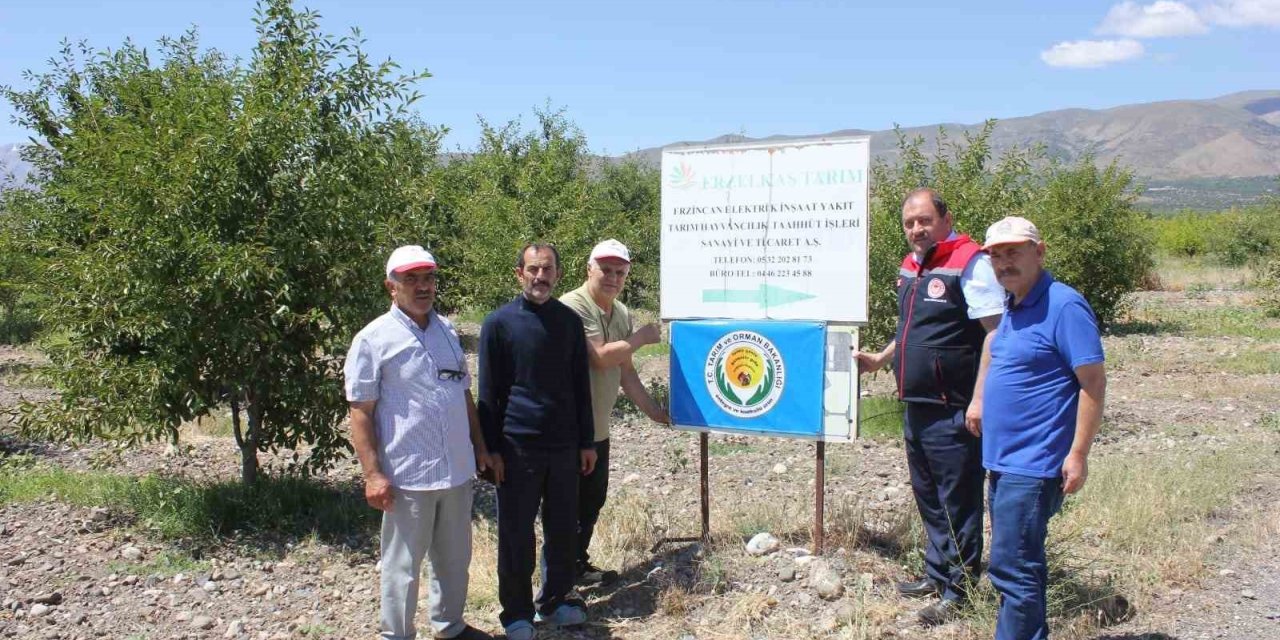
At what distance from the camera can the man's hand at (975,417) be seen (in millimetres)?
4449

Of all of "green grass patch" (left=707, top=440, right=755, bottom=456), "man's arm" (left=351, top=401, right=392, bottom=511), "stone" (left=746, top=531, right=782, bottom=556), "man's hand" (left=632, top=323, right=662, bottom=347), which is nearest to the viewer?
"man's arm" (left=351, top=401, right=392, bottom=511)

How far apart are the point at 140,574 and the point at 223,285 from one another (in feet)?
6.06

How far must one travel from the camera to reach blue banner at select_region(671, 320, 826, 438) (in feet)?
18.1

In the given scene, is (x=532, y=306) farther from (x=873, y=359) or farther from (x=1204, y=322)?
(x=1204, y=322)

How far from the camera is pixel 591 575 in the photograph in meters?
5.52

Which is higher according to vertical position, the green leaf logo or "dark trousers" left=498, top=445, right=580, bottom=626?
the green leaf logo

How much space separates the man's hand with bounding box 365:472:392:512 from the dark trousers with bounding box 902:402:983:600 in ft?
8.47

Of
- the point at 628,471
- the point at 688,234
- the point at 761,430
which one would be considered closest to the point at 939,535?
the point at 761,430

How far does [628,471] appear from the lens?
8.52 metres

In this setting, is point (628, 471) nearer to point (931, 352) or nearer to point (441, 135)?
point (441, 135)

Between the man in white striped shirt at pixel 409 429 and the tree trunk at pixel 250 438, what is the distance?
2966mm

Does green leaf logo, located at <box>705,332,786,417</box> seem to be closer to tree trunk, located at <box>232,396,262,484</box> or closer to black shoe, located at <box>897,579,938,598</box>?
black shoe, located at <box>897,579,938,598</box>

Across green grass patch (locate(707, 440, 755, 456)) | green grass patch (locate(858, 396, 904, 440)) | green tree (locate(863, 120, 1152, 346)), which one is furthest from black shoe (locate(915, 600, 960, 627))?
green tree (locate(863, 120, 1152, 346))

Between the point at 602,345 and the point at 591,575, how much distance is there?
1.37m
